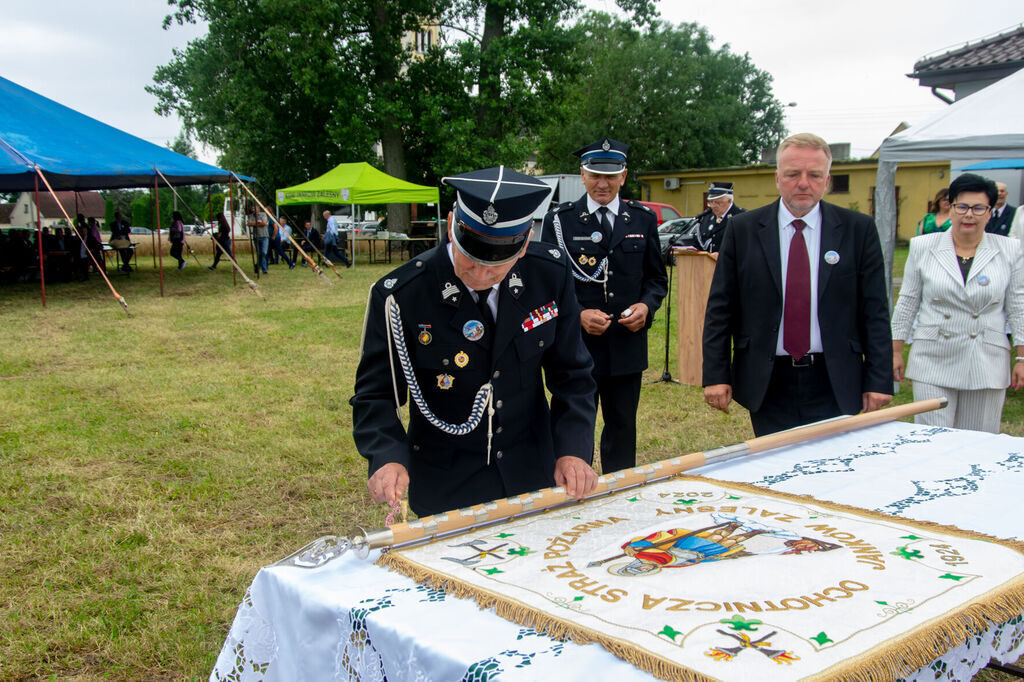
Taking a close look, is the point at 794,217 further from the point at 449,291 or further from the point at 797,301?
the point at 449,291

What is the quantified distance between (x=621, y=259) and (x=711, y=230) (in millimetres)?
3395

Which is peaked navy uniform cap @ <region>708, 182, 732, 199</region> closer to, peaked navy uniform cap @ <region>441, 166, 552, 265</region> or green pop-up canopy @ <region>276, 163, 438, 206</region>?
peaked navy uniform cap @ <region>441, 166, 552, 265</region>

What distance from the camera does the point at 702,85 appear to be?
145 feet

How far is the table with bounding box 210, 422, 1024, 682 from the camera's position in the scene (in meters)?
1.26

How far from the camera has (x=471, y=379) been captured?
7.27ft

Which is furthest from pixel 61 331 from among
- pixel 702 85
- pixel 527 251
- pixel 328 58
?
pixel 702 85

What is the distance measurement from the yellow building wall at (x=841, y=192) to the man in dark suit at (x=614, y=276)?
1089 inches

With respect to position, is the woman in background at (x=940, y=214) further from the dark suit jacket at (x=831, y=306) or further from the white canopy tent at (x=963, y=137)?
the dark suit jacket at (x=831, y=306)

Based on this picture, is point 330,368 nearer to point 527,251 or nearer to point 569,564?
point 527,251

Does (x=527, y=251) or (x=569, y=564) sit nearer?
(x=569, y=564)

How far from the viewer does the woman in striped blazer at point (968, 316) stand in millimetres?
3904

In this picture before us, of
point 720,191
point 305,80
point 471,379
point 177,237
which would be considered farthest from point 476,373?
point 305,80

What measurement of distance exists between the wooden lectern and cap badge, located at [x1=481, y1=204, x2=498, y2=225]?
16.1 ft

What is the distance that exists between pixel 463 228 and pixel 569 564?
0.80m
